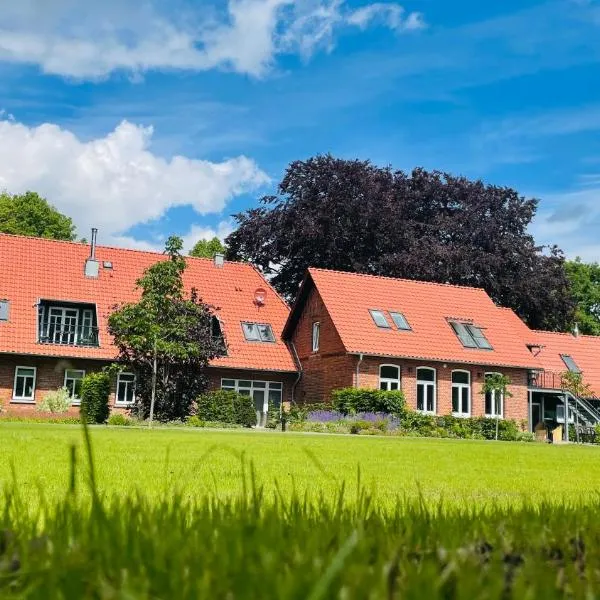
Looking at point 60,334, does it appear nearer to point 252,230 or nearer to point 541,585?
point 252,230

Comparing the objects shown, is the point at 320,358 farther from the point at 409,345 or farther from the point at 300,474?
the point at 300,474

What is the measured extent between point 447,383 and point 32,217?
119 ft

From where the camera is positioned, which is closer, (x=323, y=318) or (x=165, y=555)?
(x=165, y=555)

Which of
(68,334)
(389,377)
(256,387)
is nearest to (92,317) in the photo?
(68,334)

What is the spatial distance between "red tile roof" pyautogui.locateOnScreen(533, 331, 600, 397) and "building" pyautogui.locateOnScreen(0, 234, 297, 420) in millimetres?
15279

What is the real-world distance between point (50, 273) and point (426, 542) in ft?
132

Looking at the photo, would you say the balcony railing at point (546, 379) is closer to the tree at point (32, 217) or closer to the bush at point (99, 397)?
the bush at point (99, 397)

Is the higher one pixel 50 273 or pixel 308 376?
pixel 50 273

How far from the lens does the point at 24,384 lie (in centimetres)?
3722

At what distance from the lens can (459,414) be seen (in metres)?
41.2

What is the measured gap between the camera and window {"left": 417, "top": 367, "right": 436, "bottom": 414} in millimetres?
40906

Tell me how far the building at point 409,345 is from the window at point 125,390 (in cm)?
835

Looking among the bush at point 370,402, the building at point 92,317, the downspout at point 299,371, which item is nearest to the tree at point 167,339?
the building at point 92,317

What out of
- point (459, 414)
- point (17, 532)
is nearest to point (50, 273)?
point (459, 414)
